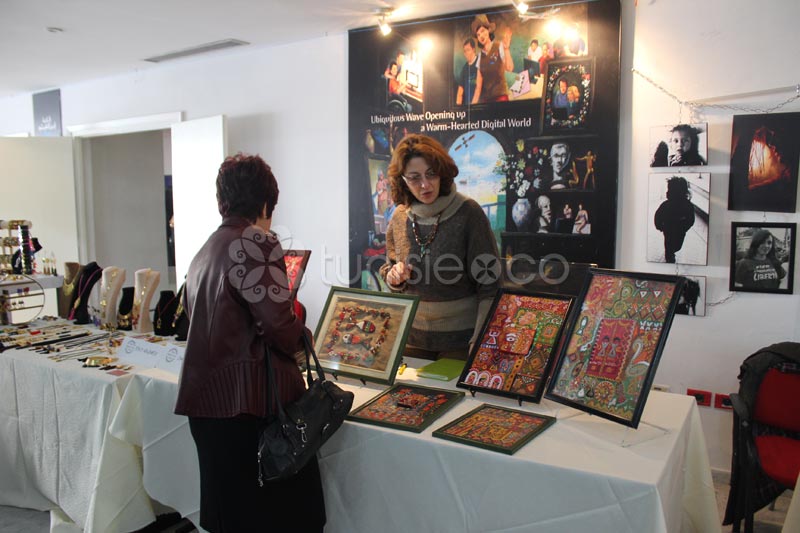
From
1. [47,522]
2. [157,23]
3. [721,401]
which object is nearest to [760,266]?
[721,401]

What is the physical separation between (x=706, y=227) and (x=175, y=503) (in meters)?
2.94

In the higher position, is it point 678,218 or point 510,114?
point 510,114

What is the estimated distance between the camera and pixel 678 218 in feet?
10.7

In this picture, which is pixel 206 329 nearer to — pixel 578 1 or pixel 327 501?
pixel 327 501

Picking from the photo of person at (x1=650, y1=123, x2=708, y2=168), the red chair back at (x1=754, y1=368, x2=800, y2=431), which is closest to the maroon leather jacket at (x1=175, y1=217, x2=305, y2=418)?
the red chair back at (x1=754, y1=368, x2=800, y2=431)

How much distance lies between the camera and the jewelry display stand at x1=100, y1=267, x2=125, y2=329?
3.02 metres

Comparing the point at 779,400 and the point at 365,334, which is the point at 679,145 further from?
the point at 365,334

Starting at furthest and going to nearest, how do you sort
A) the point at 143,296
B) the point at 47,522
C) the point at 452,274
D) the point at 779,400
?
the point at 143,296 → the point at 47,522 → the point at 779,400 → the point at 452,274

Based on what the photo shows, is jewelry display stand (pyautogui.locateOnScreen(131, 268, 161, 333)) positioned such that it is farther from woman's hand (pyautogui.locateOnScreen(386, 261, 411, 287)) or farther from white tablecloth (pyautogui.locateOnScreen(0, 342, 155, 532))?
woman's hand (pyautogui.locateOnScreen(386, 261, 411, 287))

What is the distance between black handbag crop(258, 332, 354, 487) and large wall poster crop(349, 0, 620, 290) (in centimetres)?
239

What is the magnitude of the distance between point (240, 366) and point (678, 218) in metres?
2.69

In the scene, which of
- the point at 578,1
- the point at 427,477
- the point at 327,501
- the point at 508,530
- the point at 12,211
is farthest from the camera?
the point at 12,211

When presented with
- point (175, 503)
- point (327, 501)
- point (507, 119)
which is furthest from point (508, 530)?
point (507, 119)

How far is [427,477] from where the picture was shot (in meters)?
1.55
